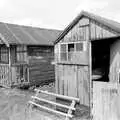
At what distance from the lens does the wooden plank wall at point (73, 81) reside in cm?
815

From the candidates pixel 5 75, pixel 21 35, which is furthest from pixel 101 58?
pixel 5 75

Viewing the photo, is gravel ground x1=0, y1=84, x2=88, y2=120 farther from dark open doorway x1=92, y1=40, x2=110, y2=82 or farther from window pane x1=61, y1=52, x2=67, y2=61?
window pane x1=61, y1=52, x2=67, y2=61

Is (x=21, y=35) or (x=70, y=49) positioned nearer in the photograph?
(x=70, y=49)

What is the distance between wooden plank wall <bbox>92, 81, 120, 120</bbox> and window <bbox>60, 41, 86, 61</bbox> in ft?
10.7

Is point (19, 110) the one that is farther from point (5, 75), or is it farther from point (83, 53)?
point (5, 75)

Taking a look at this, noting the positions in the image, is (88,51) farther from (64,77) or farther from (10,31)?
(10,31)

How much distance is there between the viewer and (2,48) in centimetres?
1416

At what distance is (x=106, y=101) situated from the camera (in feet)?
16.8

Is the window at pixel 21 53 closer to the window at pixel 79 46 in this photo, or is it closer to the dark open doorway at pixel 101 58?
the dark open doorway at pixel 101 58

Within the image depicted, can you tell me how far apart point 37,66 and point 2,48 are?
3.44 metres

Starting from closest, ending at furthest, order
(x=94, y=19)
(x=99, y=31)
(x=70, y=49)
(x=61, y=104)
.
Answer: (x=99, y=31), (x=94, y=19), (x=61, y=104), (x=70, y=49)

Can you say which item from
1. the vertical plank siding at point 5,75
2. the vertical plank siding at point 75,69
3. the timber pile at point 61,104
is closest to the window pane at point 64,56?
the vertical plank siding at point 75,69

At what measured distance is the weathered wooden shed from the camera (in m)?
7.34

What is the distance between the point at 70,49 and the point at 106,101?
433cm
